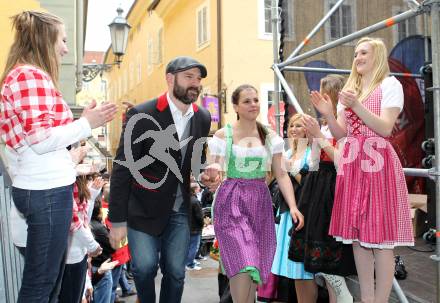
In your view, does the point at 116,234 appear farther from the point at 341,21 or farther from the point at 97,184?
the point at 341,21

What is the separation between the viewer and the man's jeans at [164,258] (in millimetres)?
3250

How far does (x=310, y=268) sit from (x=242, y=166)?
934mm

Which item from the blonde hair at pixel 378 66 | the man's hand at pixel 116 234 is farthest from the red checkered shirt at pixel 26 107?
the blonde hair at pixel 378 66

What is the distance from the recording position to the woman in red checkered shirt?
225 centimetres

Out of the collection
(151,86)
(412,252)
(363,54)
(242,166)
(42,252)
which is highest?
(151,86)

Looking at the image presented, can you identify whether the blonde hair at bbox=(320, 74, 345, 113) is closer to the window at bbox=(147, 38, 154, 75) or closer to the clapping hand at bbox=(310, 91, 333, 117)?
the clapping hand at bbox=(310, 91, 333, 117)

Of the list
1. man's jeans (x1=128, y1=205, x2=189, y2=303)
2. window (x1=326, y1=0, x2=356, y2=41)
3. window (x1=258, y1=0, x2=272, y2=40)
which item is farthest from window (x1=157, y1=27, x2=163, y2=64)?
man's jeans (x1=128, y1=205, x2=189, y2=303)

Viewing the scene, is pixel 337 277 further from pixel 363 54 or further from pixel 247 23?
pixel 247 23

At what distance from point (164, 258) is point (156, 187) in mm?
525

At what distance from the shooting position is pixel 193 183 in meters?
4.03

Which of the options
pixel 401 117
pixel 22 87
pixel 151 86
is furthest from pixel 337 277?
pixel 151 86

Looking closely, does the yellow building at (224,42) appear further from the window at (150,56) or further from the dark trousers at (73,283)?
the dark trousers at (73,283)

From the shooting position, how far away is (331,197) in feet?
11.9

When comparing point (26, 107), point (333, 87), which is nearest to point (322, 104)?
point (333, 87)
